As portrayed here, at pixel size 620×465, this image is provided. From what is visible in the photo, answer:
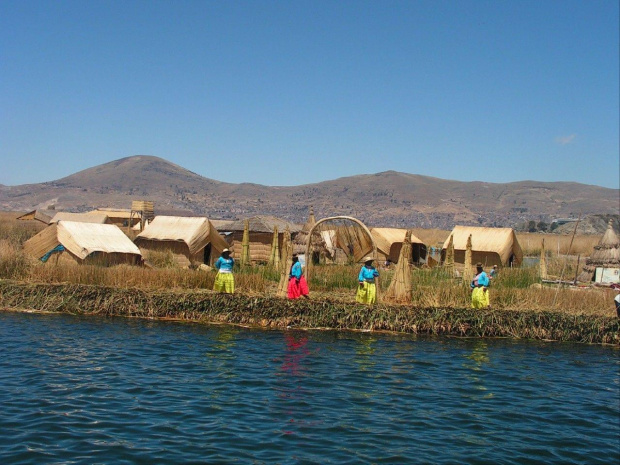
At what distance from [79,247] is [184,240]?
393 centimetres

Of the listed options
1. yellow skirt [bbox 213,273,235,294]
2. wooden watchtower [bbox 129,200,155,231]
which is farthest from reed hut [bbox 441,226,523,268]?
wooden watchtower [bbox 129,200,155,231]

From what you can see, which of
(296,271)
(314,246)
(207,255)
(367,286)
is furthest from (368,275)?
(207,255)

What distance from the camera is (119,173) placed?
188625mm

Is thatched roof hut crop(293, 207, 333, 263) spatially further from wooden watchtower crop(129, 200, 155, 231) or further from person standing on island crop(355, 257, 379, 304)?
wooden watchtower crop(129, 200, 155, 231)

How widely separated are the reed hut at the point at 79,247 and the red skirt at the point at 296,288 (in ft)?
25.6

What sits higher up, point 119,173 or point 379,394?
point 119,173

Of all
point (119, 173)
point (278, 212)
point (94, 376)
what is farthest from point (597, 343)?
point (119, 173)

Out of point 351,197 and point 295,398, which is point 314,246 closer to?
point 295,398

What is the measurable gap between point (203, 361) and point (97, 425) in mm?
3435

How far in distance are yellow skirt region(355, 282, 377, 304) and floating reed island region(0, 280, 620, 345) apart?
52 cm

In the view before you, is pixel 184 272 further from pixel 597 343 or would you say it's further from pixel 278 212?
pixel 278 212

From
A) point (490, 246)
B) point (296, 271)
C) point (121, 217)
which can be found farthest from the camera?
point (121, 217)

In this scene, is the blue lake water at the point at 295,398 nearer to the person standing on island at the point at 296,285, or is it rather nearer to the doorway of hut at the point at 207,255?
the person standing on island at the point at 296,285

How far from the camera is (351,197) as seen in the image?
157 m
